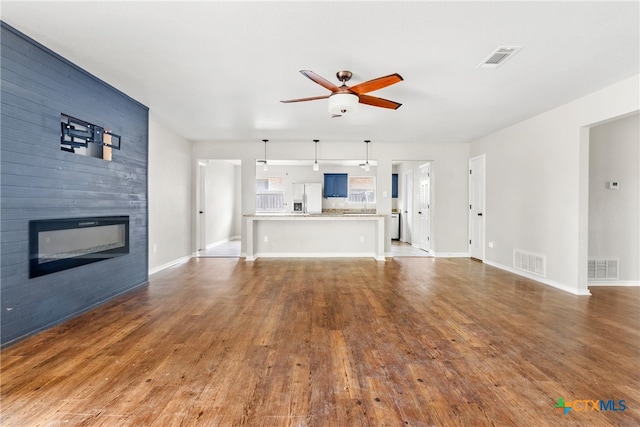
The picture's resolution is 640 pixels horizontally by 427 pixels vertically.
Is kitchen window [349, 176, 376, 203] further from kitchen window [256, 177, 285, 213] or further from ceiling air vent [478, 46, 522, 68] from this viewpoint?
ceiling air vent [478, 46, 522, 68]

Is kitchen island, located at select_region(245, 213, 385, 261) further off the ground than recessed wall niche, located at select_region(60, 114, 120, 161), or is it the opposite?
recessed wall niche, located at select_region(60, 114, 120, 161)

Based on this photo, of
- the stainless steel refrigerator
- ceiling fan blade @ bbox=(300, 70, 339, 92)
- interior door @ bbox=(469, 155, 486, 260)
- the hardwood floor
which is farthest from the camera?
the stainless steel refrigerator

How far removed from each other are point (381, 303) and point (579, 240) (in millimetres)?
2753

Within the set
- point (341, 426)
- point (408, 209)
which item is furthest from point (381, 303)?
point (408, 209)

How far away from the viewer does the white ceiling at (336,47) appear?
2078 mm

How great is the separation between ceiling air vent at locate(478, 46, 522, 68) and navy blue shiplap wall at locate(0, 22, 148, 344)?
404cm

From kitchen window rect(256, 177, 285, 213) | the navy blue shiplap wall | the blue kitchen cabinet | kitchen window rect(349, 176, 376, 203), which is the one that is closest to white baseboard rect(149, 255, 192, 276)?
the navy blue shiplap wall

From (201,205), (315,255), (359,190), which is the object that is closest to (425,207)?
(359,190)

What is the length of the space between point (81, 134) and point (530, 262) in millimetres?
6217

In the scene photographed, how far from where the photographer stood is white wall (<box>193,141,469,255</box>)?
256 inches

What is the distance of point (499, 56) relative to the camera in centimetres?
270

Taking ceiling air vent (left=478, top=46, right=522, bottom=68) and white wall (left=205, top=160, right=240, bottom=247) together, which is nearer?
ceiling air vent (left=478, top=46, right=522, bottom=68)

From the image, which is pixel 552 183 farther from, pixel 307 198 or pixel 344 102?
pixel 307 198

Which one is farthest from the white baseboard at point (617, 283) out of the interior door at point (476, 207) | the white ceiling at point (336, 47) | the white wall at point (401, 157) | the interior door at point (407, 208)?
the interior door at point (407, 208)
